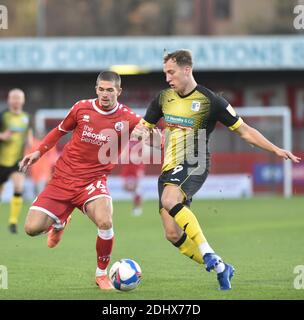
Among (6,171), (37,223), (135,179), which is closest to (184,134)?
(37,223)

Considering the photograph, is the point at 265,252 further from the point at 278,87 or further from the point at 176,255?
the point at 278,87

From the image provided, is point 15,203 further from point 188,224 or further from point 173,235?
point 188,224

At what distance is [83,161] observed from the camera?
8.91 m

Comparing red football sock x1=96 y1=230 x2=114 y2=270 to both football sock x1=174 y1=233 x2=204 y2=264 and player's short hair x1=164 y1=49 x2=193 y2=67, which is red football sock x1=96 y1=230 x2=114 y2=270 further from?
player's short hair x1=164 y1=49 x2=193 y2=67

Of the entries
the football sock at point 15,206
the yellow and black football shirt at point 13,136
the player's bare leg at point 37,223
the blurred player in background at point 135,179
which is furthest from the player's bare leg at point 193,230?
the blurred player in background at point 135,179

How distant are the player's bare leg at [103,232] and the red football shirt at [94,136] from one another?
39 cm

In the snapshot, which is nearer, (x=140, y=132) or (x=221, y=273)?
(x=221, y=273)

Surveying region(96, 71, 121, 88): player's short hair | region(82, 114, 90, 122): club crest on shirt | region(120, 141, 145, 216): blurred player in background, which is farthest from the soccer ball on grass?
region(120, 141, 145, 216): blurred player in background

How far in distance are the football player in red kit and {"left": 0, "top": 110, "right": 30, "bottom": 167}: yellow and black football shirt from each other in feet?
21.3

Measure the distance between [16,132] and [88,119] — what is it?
7.19 metres

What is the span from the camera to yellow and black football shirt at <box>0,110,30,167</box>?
1537 centimetres

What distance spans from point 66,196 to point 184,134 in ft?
4.12

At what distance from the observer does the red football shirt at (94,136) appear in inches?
348
